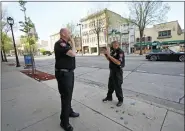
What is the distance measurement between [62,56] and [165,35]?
35.5 meters

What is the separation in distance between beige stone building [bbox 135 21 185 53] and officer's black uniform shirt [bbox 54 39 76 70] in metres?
32.6

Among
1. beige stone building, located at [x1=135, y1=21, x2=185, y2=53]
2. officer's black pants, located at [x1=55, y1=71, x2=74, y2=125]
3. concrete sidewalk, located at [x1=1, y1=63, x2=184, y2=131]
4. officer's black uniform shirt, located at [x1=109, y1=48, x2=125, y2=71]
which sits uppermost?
beige stone building, located at [x1=135, y1=21, x2=185, y2=53]

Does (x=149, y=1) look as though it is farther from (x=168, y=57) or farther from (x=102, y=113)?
(x=102, y=113)

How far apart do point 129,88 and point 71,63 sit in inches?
136

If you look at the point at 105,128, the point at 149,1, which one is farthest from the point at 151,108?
the point at 149,1

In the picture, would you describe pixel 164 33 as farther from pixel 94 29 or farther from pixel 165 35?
pixel 94 29

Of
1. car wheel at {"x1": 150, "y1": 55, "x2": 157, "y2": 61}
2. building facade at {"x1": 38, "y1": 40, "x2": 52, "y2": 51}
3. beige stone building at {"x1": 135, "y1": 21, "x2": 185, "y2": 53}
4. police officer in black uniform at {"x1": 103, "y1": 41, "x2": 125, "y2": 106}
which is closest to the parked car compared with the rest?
car wheel at {"x1": 150, "y1": 55, "x2": 157, "y2": 61}

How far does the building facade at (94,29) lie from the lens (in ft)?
118

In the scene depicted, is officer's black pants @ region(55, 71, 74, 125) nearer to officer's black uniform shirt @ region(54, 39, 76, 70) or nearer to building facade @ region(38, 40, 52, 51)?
officer's black uniform shirt @ region(54, 39, 76, 70)

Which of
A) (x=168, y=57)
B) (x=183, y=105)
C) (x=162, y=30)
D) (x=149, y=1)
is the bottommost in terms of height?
(x=183, y=105)

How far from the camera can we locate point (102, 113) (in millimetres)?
Answer: 3066

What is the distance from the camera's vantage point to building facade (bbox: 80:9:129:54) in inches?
1411

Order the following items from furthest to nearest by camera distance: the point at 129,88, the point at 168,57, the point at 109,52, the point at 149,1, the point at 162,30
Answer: the point at 162,30 < the point at 149,1 < the point at 168,57 < the point at 129,88 < the point at 109,52

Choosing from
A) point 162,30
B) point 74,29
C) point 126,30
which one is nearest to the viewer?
point 162,30
